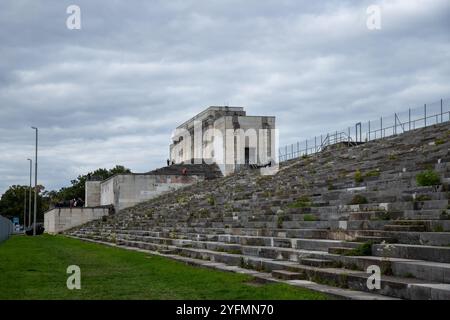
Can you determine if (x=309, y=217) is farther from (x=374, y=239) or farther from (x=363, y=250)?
(x=363, y=250)

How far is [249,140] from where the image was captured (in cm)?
5109

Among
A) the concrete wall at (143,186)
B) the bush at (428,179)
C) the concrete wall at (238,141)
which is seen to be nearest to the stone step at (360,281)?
the bush at (428,179)

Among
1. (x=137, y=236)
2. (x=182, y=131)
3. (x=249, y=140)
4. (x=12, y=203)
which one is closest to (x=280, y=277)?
(x=137, y=236)

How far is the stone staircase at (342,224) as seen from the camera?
9297 millimetres

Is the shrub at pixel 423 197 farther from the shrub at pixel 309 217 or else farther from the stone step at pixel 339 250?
the shrub at pixel 309 217

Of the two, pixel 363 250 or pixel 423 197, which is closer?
pixel 363 250

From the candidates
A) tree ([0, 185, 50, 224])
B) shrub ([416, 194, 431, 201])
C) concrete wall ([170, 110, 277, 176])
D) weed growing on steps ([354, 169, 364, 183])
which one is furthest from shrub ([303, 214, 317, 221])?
tree ([0, 185, 50, 224])

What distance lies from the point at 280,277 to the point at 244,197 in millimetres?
14107

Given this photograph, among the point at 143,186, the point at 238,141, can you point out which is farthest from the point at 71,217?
the point at 238,141

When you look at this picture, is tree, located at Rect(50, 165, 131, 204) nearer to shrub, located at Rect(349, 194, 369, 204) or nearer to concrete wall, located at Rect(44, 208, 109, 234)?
concrete wall, located at Rect(44, 208, 109, 234)

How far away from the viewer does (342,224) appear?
42.8 feet

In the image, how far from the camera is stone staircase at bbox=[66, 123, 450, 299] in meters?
9.30
